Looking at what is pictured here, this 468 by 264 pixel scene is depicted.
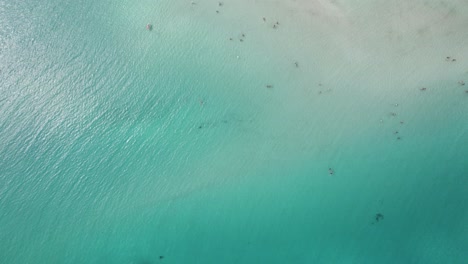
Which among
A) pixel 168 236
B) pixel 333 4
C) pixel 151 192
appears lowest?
pixel 168 236

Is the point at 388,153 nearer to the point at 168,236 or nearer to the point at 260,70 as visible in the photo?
the point at 260,70

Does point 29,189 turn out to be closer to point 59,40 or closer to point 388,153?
point 59,40

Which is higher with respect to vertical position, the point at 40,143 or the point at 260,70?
the point at 260,70

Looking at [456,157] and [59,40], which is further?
[59,40]

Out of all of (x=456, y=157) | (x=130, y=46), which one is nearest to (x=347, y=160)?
(x=456, y=157)

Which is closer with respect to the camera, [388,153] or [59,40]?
[388,153]

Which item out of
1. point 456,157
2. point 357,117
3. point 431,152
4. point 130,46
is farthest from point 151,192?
point 456,157
